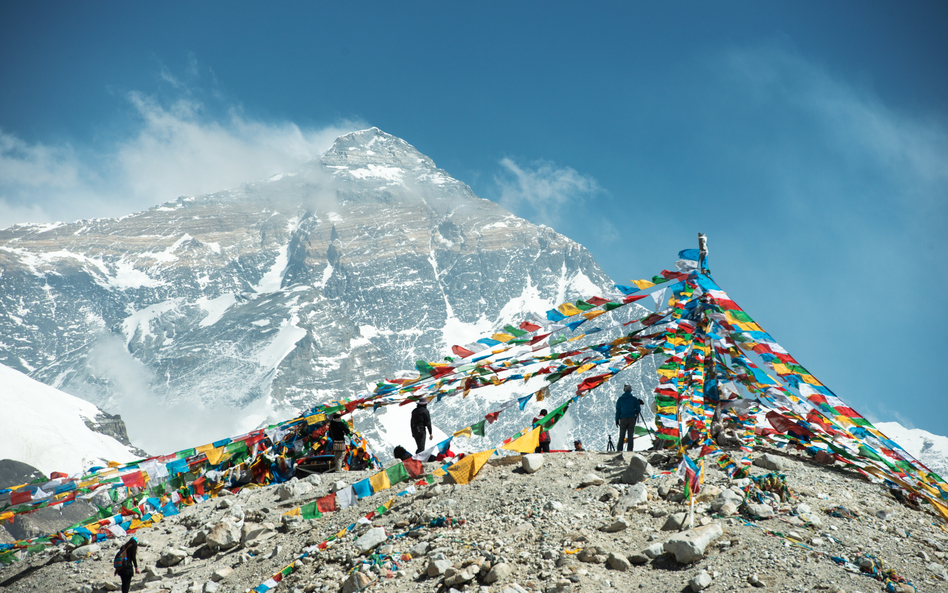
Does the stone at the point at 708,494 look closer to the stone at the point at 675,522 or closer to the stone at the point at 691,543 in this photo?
the stone at the point at 675,522

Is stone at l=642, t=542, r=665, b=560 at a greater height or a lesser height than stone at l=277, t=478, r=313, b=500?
lesser

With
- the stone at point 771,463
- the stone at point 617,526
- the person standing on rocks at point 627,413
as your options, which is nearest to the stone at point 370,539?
the stone at point 617,526

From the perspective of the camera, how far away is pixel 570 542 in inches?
272

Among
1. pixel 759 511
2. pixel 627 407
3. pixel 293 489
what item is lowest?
pixel 759 511

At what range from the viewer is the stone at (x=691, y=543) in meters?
6.33

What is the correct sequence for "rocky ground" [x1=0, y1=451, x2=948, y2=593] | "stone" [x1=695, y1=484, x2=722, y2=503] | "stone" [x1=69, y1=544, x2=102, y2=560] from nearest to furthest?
"rocky ground" [x1=0, y1=451, x2=948, y2=593] → "stone" [x1=695, y1=484, x2=722, y2=503] → "stone" [x1=69, y1=544, x2=102, y2=560]

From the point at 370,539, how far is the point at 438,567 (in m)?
1.31

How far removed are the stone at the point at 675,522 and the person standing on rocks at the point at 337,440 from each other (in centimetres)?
824

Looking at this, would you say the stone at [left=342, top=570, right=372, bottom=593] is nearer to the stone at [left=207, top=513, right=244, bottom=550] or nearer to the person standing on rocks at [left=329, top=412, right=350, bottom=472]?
the stone at [left=207, top=513, right=244, bottom=550]

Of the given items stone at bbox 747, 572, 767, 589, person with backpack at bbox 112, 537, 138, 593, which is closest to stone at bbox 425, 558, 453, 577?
stone at bbox 747, 572, 767, 589

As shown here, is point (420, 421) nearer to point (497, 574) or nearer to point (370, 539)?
point (370, 539)

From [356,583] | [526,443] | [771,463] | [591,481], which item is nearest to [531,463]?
[526,443]

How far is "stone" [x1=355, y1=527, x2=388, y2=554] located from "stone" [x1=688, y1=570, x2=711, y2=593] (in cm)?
358

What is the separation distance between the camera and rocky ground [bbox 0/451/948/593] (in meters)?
6.25
